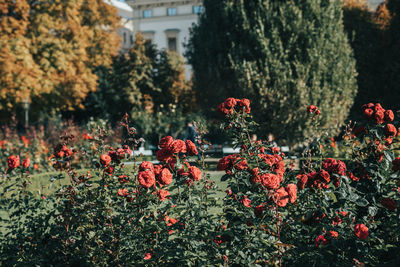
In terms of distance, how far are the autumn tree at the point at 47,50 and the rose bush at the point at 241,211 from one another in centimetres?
1217

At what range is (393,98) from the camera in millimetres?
18656

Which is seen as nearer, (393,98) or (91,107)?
(393,98)

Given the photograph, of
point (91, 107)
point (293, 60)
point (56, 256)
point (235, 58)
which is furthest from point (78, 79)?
point (56, 256)

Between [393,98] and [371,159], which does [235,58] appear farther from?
[393,98]

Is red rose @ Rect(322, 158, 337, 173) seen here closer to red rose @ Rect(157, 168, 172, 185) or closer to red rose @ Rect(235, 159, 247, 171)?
red rose @ Rect(235, 159, 247, 171)

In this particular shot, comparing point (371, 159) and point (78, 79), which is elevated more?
point (78, 79)

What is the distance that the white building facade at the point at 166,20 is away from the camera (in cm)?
4062

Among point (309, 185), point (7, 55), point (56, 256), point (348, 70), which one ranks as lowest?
point (56, 256)

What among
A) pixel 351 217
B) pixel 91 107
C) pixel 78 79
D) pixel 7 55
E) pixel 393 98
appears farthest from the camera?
pixel 91 107

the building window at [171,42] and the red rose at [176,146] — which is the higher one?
the building window at [171,42]

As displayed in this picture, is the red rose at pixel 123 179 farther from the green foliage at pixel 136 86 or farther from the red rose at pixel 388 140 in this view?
the green foliage at pixel 136 86

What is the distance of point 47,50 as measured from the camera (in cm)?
1630

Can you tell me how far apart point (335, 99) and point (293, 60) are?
1.80m

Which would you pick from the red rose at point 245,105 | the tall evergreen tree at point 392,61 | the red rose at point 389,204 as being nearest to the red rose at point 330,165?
the red rose at point 389,204
